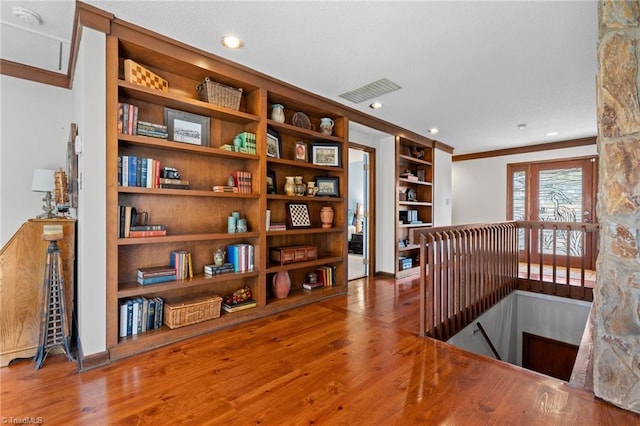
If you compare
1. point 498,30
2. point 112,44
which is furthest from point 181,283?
point 498,30

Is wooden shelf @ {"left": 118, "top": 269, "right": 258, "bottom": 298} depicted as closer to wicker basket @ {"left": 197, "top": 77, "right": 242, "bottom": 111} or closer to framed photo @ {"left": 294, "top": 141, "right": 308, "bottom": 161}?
framed photo @ {"left": 294, "top": 141, "right": 308, "bottom": 161}

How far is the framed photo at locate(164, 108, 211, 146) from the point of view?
101 inches

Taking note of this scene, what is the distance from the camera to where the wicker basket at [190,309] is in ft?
7.88

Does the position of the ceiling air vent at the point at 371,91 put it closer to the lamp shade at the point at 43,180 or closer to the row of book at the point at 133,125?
the row of book at the point at 133,125

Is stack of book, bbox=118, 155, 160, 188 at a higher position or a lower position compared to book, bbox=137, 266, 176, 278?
higher

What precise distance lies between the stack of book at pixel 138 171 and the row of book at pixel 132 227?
20cm

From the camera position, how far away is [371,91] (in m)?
3.26

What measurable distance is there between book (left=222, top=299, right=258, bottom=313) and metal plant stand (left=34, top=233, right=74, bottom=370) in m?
1.11

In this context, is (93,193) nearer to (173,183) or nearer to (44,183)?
(173,183)

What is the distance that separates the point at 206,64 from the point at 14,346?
8.18ft

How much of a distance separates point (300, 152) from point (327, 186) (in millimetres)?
550

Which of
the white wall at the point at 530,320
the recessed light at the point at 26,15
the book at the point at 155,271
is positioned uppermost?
the recessed light at the point at 26,15

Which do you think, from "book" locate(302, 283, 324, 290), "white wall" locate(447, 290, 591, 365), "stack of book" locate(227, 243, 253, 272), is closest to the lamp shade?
"stack of book" locate(227, 243, 253, 272)

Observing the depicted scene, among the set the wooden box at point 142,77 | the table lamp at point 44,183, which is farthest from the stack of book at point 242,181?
the table lamp at point 44,183
